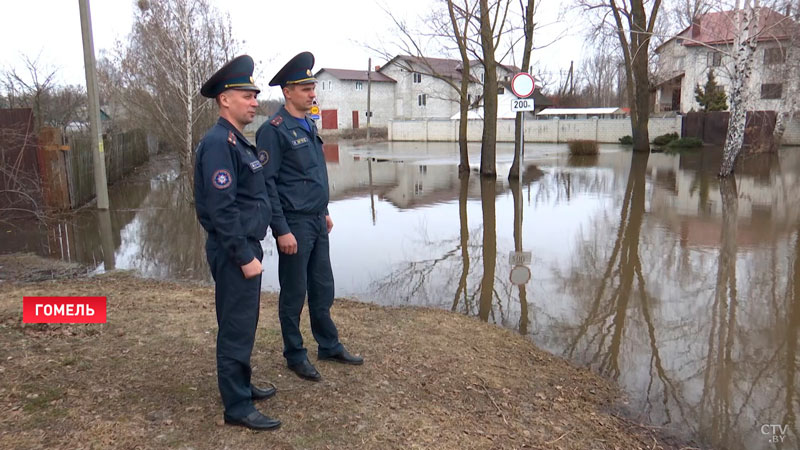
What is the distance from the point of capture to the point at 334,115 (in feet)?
193

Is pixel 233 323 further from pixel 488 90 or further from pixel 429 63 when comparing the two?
pixel 429 63

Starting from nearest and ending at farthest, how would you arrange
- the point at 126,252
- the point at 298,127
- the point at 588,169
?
the point at 298,127, the point at 126,252, the point at 588,169

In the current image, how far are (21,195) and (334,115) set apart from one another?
50.0m

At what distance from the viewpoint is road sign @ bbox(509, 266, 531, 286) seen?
6.89 meters

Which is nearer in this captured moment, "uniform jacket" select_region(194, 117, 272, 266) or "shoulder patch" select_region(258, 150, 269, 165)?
"uniform jacket" select_region(194, 117, 272, 266)

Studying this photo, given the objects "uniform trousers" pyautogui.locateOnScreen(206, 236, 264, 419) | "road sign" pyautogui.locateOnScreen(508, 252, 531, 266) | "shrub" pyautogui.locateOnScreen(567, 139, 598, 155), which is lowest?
"road sign" pyautogui.locateOnScreen(508, 252, 531, 266)

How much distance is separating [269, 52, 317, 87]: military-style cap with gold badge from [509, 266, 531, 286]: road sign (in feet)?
13.2

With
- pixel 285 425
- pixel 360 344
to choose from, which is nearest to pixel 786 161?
pixel 360 344

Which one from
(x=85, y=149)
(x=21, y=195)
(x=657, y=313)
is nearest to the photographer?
(x=657, y=313)

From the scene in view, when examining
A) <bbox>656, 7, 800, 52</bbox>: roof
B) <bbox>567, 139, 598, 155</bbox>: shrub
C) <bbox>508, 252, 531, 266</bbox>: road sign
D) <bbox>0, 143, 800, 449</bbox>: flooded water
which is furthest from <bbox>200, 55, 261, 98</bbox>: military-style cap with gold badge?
<bbox>567, 139, 598, 155</bbox>: shrub

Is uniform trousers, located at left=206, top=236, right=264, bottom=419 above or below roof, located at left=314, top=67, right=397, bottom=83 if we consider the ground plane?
below

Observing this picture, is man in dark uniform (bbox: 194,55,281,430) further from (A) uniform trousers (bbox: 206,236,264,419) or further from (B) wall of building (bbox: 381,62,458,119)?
(B) wall of building (bbox: 381,62,458,119)

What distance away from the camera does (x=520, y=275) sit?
7.13 metres

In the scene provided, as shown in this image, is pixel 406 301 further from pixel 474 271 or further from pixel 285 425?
pixel 285 425
